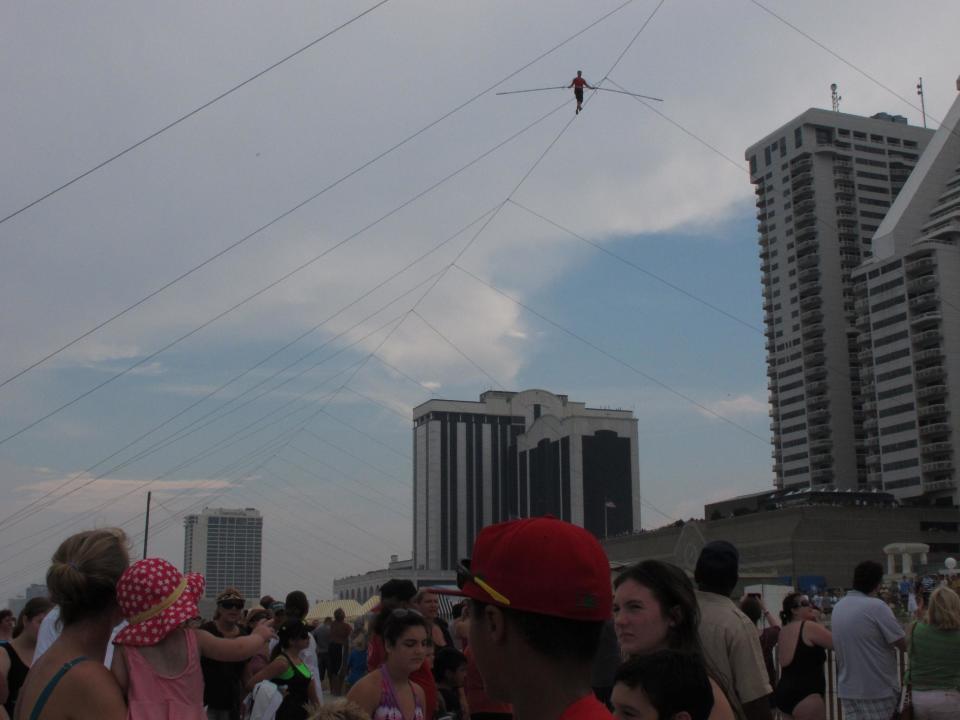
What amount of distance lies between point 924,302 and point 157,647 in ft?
364

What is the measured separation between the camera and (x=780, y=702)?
6.38 metres

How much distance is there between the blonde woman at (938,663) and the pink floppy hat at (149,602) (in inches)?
206

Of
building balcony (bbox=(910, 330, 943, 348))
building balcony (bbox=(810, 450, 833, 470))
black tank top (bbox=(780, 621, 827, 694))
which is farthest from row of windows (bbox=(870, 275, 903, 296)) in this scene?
black tank top (bbox=(780, 621, 827, 694))

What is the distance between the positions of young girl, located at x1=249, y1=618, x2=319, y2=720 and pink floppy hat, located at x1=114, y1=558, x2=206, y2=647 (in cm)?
347

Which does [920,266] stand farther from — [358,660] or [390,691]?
[390,691]

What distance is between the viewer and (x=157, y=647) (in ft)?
12.0

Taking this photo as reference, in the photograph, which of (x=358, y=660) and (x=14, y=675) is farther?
(x=358, y=660)

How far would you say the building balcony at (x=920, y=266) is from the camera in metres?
104

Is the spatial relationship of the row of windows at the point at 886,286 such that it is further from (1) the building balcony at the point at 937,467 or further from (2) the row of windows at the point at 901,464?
(1) the building balcony at the point at 937,467

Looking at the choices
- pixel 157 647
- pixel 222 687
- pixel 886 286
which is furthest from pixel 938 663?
pixel 886 286

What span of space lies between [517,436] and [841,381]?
2314 inches

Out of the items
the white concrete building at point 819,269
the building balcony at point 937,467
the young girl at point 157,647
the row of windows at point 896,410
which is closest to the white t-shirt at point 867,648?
the young girl at point 157,647

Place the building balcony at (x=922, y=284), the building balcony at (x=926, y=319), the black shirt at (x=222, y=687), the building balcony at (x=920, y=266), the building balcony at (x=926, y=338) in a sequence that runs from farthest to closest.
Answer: the building balcony at (x=920, y=266) → the building balcony at (x=926, y=338) → the building balcony at (x=922, y=284) → the building balcony at (x=926, y=319) → the black shirt at (x=222, y=687)

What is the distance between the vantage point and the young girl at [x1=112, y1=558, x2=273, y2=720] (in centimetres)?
354
